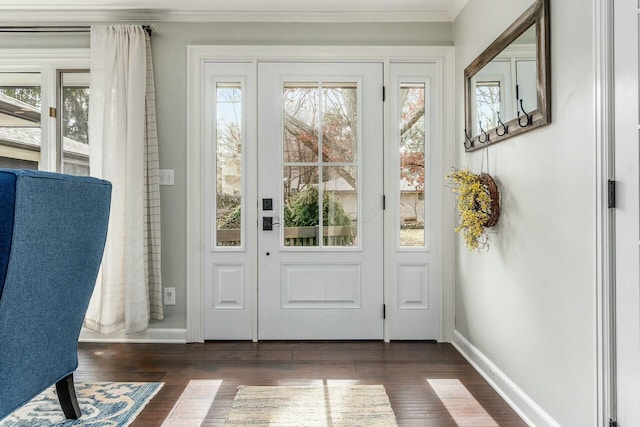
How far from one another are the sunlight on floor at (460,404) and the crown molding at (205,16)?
247 cm

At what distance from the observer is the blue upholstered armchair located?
1314 mm

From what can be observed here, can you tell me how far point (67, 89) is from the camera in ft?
10.1

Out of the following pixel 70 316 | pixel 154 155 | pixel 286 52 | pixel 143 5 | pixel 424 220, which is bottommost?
pixel 70 316

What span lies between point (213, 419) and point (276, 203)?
1.51 metres

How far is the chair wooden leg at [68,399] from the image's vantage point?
182cm

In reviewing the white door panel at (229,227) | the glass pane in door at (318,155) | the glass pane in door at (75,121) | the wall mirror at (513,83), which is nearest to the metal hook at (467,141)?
the wall mirror at (513,83)

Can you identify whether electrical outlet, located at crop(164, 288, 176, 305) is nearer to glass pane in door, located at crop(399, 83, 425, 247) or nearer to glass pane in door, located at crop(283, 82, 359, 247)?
glass pane in door, located at crop(283, 82, 359, 247)

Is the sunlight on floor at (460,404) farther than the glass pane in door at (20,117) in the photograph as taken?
No

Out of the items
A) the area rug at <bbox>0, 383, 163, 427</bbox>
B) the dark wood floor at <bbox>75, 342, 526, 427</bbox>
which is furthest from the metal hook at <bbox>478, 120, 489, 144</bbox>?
the area rug at <bbox>0, 383, 163, 427</bbox>

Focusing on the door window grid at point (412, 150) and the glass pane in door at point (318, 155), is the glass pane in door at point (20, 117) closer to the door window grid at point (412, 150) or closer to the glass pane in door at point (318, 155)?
the glass pane in door at point (318, 155)

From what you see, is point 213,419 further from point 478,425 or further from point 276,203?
point 276,203

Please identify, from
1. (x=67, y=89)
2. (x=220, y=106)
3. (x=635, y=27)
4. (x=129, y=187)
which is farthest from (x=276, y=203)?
(x=635, y=27)

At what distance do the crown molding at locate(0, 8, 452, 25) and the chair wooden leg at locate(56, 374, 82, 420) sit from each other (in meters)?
2.44

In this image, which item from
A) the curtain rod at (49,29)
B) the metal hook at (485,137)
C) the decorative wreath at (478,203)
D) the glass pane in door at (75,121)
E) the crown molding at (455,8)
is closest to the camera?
the decorative wreath at (478,203)
